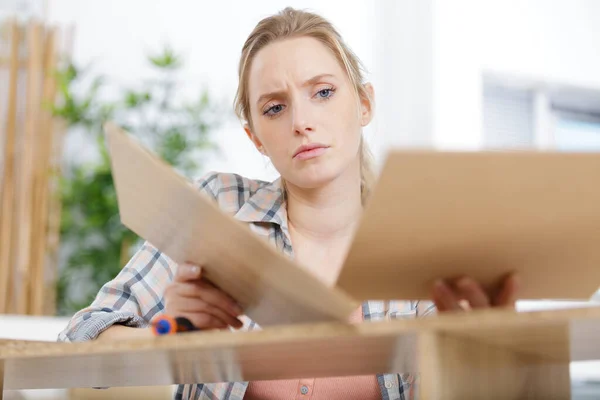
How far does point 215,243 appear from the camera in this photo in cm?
77

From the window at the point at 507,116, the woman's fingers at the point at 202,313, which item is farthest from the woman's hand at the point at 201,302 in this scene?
the window at the point at 507,116

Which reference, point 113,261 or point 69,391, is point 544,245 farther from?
point 113,261

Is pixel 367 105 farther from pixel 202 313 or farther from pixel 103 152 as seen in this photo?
pixel 103 152

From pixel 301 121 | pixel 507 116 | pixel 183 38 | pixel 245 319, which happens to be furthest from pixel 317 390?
pixel 507 116

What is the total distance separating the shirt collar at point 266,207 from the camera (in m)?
1.51

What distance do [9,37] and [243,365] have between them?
317 cm

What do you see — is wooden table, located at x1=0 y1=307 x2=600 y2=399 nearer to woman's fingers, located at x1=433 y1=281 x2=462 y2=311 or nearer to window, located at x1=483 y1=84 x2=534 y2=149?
woman's fingers, located at x1=433 y1=281 x2=462 y2=311

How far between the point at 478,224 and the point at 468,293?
0.12m

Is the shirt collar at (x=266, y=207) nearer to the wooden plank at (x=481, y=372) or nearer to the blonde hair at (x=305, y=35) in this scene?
the blonde hair at (x=305, y=35)

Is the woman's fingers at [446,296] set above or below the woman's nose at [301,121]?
below

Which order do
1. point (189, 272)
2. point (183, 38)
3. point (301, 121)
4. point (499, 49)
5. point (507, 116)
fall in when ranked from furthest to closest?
point (507, 116) < point (499, 49) < point (183, 38) < point (301, 121) < point (189, 272)

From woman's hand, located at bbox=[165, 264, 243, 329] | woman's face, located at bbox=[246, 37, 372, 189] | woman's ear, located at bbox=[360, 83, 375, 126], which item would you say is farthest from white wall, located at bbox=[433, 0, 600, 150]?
woman's hand, located at bbox=[165, 264, 243, 329]

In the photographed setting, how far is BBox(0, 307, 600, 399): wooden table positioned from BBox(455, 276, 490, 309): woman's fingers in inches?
1.8

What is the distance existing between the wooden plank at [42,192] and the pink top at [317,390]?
2.37 meters
